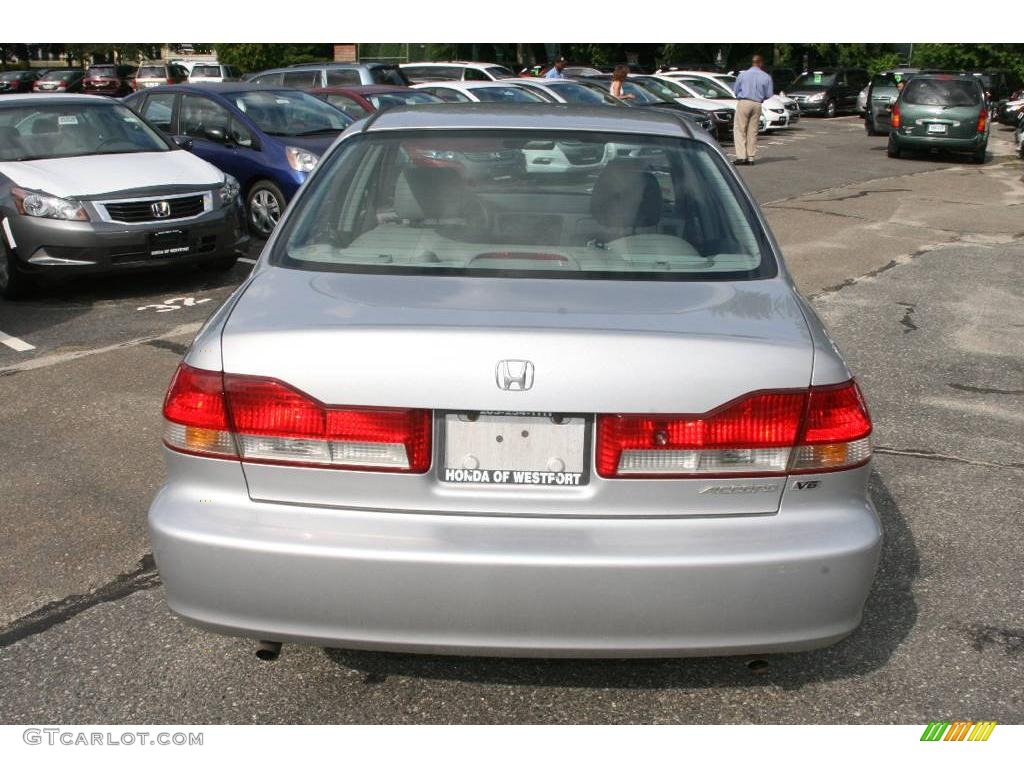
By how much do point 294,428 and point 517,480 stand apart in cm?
55

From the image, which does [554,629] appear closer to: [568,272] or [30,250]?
[568,272]

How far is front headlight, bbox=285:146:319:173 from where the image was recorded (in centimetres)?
1127

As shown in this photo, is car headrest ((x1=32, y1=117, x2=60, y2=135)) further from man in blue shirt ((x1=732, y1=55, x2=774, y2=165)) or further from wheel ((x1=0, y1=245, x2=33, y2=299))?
man in blue shirt ((x1=732, y1=55, x2=774, y2=165))

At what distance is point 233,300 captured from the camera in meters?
3.17

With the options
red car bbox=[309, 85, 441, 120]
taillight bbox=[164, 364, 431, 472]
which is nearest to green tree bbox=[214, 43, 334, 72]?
red car bbox=[309, 85, 441, 120]

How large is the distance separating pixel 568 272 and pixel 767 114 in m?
27.5

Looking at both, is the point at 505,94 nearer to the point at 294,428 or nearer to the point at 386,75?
the point at 386,75

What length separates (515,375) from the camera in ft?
8.70

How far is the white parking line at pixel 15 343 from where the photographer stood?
24.4 feet

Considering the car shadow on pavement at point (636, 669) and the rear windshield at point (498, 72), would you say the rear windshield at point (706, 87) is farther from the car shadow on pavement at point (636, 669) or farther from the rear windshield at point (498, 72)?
the car shadow on pavement at point (636, 669)

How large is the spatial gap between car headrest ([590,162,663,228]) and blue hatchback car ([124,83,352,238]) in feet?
25.5

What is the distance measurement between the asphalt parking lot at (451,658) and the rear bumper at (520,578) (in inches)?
13.9
